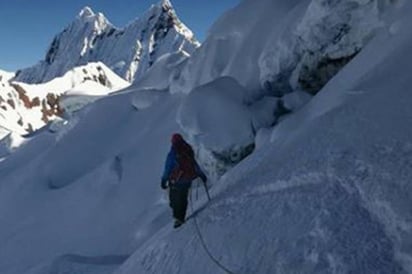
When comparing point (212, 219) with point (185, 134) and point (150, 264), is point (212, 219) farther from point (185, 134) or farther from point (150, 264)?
point (185, 134)

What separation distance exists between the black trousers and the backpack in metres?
Result: 0.25

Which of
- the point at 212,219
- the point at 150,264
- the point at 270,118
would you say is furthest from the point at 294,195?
the point at 270,118

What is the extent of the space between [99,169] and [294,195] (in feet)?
52.0

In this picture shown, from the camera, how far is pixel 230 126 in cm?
1797

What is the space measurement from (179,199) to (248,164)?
185 centimetres

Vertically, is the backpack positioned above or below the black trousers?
above

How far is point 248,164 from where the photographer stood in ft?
42.7

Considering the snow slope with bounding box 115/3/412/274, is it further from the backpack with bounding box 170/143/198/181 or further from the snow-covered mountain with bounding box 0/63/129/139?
the snow-covered mountain with bounding box 0/63/129/139

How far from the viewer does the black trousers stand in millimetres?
12094

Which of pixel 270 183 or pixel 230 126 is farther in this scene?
pixel 230 126

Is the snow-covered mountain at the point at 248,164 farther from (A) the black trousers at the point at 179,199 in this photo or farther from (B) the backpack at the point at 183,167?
(B) the backpack at the point at 183,167

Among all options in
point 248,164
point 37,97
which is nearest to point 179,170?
point 248,164

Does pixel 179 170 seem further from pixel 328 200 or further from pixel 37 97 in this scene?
pixel 37 97

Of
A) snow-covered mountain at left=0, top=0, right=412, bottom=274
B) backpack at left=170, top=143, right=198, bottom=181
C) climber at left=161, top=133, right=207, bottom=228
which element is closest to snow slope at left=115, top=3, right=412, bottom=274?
snow-covered mountain at left=0, top=0, right=412, bottom=274
